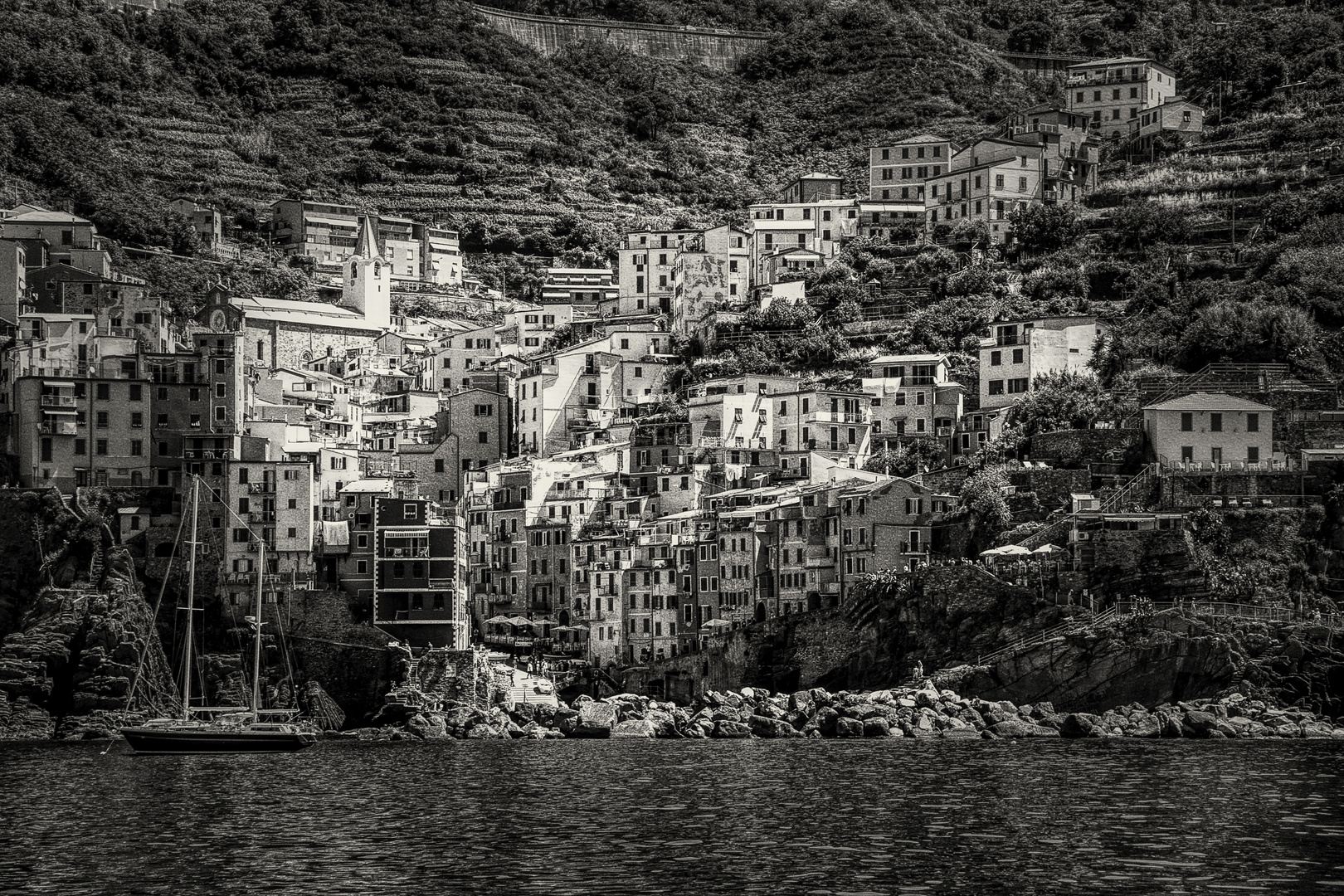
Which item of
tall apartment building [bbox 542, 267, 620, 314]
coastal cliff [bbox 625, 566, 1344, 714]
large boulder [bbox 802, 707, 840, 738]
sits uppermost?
tall apartment building [bbox 542, 267, 620, 314]

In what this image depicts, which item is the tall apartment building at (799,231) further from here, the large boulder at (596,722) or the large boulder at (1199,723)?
the large boulder at (1199,723)

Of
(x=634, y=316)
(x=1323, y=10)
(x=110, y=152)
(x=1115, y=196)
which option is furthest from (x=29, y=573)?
(x=1323, y=10)

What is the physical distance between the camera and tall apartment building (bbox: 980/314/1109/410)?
117m

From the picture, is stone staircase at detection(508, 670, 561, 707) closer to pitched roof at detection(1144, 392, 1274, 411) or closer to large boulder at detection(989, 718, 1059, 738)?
large boulder at detection(989, 718, 1059, 738)

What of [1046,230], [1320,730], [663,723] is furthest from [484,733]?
[1046,230]

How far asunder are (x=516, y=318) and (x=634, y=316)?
13880mm

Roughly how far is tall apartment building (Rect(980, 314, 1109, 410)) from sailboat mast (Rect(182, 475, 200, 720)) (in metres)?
39.6

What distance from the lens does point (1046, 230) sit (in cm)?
13600

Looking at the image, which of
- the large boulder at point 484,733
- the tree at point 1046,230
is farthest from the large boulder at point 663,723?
the tree at point 1046,230

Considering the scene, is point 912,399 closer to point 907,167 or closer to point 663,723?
point 663,723

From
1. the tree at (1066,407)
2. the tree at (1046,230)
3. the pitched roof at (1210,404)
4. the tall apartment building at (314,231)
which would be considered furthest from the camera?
the tall apartment building at (314,231)

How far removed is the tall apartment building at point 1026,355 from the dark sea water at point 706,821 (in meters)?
37.2

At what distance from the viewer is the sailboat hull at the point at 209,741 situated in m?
87.7

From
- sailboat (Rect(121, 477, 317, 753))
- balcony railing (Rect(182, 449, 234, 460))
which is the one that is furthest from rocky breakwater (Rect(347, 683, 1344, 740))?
balcony railing (Rect(182, 449, 234, 460))
